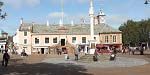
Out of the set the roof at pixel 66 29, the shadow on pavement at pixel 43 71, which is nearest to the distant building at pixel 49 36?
the roof at pixel 66 29

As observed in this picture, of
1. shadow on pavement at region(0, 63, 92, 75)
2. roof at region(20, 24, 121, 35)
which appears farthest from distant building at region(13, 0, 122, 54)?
shadow on pavement at region(0, 63, 92, 75)

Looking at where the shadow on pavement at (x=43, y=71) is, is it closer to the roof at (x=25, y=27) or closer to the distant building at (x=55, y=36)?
the distant building at (x=55, y=36)

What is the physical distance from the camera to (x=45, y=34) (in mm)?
106125

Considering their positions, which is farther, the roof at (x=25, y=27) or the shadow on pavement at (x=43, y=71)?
the roof at (x=25, y=27)

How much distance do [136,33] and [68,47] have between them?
48.6m

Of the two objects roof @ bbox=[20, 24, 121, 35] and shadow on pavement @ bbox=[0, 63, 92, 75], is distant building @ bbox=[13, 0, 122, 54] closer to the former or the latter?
roof @ bbox=[20, 24, 121, 35]

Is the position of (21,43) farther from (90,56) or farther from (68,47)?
(90,56)

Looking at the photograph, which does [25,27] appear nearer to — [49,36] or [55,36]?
[49,36]

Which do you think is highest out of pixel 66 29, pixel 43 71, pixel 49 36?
pixel 66 29

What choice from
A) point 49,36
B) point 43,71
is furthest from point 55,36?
point 43,71

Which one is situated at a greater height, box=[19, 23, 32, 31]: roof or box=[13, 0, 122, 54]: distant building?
box=[19, 23, 32, 31]: roof

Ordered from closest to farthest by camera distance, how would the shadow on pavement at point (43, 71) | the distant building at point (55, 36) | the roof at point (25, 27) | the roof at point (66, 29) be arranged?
the shadow on pavement at point (43, 71) < the distant building at point (55, 36) < the roof at point (66, 29) < the roof at point (25, 27)

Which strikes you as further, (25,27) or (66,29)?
(25,27)

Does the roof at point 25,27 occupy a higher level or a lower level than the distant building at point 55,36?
higher
